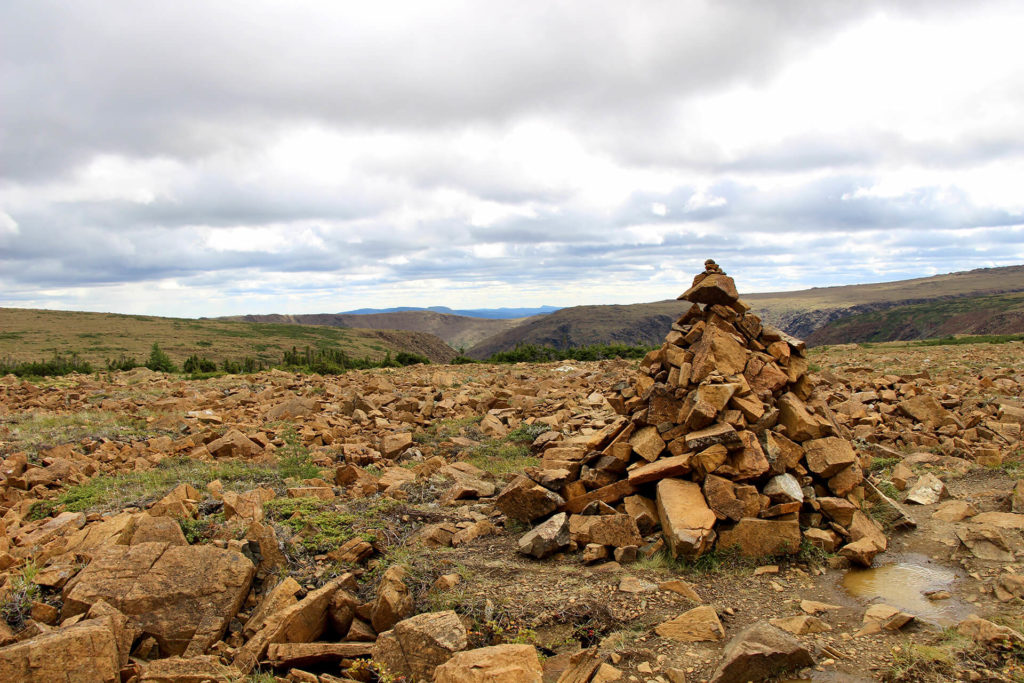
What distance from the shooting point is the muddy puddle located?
500 cm

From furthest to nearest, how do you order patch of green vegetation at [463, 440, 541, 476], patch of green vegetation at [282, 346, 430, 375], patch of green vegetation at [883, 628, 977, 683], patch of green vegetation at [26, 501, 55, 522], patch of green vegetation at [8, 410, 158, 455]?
patch of green vegetation at [282, 346, 430, 375]
patch of green vegetation at [8, 410, 158, 455]
patch of green vegetation at [463, 440, 541, 476]
patch of green vegetation at [26, 501, 55, 522]
patch of green vegetation at [883, 628, 977, 683]

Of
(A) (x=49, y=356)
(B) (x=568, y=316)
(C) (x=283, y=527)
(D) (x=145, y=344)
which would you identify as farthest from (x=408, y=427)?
(B) (x=568, y=316)

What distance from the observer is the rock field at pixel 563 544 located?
4352 mm

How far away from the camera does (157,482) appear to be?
8109mm

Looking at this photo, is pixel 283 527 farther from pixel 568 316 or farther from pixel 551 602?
pixel 568 316

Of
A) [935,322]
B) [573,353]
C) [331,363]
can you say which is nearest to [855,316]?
[935,322]

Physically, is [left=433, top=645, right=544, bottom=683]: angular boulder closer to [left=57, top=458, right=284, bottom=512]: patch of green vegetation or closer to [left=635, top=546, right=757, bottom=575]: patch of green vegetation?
[left=635, top=546, right=757, bottom=575]: patch of green vegetation

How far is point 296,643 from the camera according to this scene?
15.1ft

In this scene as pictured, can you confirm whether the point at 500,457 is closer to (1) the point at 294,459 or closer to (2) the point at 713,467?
(1) the point at 294,459

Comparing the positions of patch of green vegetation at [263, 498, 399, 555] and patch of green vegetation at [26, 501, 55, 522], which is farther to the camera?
patch of green vegetation at [26, 501, 55, 522]

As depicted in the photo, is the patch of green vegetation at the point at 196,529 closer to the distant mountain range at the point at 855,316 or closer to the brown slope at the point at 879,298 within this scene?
the distant mountain range at the point at 855,316

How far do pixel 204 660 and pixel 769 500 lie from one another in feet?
18.7

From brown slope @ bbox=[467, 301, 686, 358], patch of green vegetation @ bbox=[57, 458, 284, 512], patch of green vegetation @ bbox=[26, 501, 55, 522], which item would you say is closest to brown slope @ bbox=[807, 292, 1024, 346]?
brown slope @ bbox=[467, 301, 686, 358]

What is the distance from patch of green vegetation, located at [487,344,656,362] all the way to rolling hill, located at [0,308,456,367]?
1374 inches
